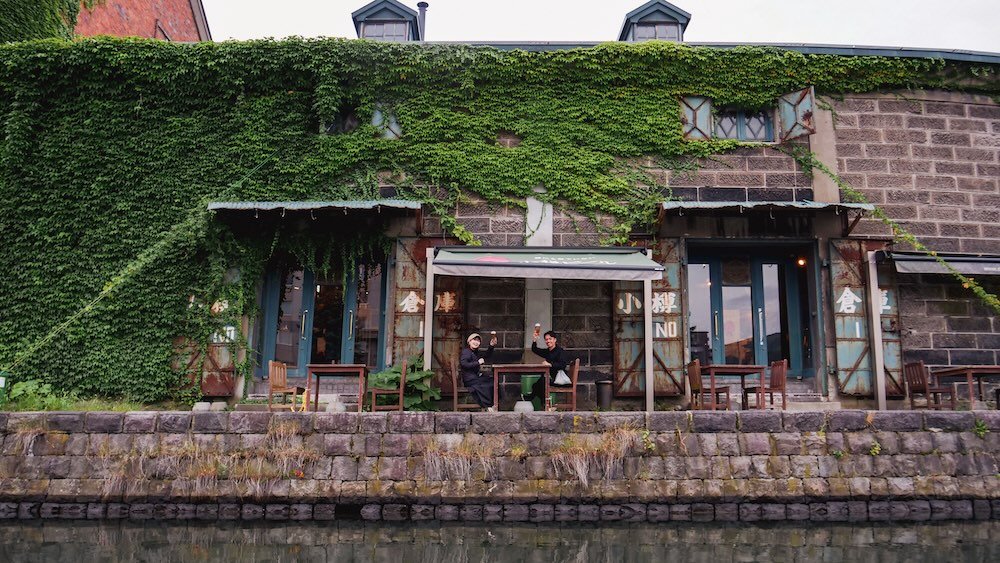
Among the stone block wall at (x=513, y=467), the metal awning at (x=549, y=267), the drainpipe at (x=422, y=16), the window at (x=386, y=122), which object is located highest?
the drainpipe at (x=422, y=16)

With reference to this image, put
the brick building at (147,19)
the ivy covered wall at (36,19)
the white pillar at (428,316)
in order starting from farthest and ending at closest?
the brick building at (147,19)
the ivy covered wall at (36,19)
the white pillar at (428,316)

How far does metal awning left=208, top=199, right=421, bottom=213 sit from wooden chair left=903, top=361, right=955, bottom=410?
6.52 meters

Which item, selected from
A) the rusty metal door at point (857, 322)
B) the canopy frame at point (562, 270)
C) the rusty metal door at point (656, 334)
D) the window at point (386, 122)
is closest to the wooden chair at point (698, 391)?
the rusty metal door at point (656, 334)

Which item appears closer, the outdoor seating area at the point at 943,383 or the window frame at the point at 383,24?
the outdoor seating area at the point at 943,383

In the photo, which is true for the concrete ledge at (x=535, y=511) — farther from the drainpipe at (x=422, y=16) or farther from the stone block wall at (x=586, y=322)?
the drainpipe at (x=422, y=16)

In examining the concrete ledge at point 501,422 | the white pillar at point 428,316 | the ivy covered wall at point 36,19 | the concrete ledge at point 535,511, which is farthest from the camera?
the ivy covered wall at point 36,19

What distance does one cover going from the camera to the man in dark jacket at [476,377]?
8.40 meters

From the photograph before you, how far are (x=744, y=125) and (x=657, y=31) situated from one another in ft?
8.29

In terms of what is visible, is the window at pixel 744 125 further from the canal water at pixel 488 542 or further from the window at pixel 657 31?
the canal water at pixel 488 542

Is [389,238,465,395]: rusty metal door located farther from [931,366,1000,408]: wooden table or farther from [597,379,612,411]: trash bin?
[931,366,1000,408]: wooden table

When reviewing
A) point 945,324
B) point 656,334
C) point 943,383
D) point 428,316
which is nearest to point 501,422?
point 428,316

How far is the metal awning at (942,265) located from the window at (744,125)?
2339mm

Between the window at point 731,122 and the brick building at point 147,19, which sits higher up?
the brick building at point 147,19

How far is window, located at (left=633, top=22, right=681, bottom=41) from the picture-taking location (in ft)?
39.6
